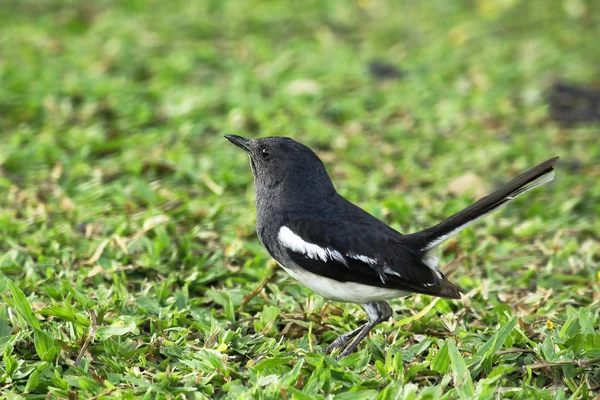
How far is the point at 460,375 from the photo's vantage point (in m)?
3.63

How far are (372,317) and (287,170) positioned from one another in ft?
3.15

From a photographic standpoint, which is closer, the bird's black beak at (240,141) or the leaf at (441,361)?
the leaf at (441,361)

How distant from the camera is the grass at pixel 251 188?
3814 mm

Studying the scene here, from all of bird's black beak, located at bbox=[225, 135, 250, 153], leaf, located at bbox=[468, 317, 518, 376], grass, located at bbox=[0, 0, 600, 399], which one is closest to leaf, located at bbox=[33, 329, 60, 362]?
grass, located at bbox=[0, 0, 600, 399]

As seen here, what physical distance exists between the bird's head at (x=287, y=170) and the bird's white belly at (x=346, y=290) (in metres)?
0.52

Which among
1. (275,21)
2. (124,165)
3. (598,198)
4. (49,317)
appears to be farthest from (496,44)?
(49,317)

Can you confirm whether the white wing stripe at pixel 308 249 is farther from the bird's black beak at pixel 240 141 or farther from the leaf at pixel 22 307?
the leaf at pixel 22 307

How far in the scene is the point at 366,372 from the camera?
152 inches

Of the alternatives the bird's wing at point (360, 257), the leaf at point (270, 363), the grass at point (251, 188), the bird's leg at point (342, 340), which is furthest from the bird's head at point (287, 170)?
the leaf at point (270, 363)

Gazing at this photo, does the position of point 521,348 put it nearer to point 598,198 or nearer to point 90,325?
point 90,325

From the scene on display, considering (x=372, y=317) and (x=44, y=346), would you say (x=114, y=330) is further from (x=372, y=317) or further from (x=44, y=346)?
(x=372, y=317)

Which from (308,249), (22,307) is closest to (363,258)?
(308,249)

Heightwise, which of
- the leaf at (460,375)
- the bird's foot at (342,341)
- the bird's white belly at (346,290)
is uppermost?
the bird's white belly at (346,290)

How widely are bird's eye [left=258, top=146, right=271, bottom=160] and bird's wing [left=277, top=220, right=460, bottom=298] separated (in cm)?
60
